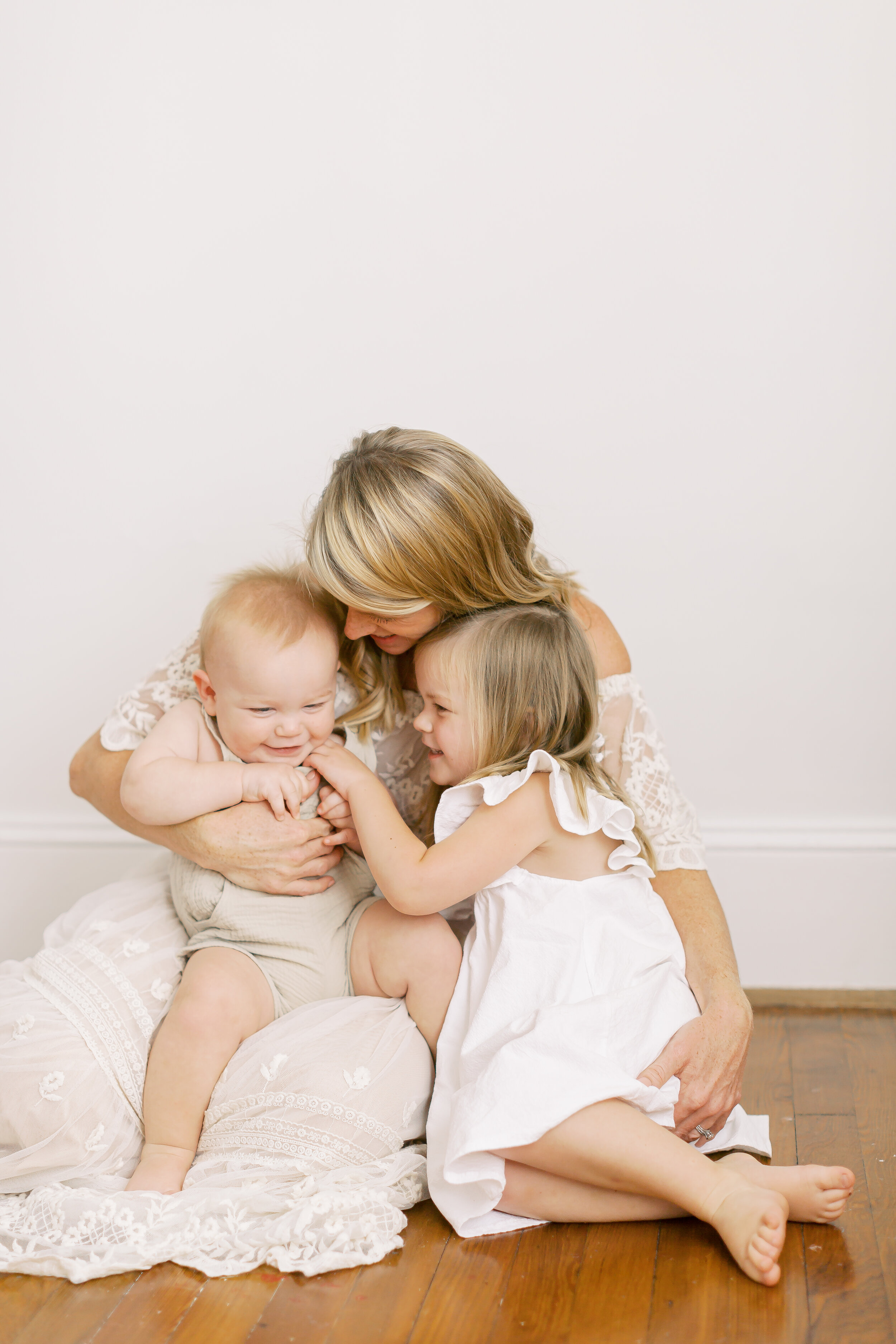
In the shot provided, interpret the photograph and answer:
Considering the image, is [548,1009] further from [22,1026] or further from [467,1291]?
[22,1026]

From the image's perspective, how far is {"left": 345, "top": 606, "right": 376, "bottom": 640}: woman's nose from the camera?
1.56 metres

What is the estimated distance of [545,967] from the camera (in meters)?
1.44

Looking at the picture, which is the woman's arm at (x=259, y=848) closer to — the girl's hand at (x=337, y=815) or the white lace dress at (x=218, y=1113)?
the girl's hand at (x=337, y=815)

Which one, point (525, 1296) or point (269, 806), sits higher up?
point (269, 806)

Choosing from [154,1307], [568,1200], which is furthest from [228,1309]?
[568,1200]

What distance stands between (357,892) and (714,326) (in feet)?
4.02

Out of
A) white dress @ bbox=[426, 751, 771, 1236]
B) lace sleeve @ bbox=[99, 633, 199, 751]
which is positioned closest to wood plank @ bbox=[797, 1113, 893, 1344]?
white dress @ bbox=[426, 751, 771, 1236]

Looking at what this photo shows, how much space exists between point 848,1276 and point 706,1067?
28 cm

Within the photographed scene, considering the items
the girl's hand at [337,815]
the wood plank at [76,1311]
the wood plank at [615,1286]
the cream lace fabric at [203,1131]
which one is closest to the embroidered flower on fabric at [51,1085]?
the cream lace fabric at [203,1131]

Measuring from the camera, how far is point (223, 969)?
153cm

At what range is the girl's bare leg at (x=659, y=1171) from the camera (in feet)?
4.00

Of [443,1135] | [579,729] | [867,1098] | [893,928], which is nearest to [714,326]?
[579,729]

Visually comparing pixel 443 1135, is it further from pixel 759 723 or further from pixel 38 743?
pixel 38 743

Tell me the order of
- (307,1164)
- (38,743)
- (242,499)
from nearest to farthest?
1. (307,1164)
2. (242,499)
3. (38,743)
